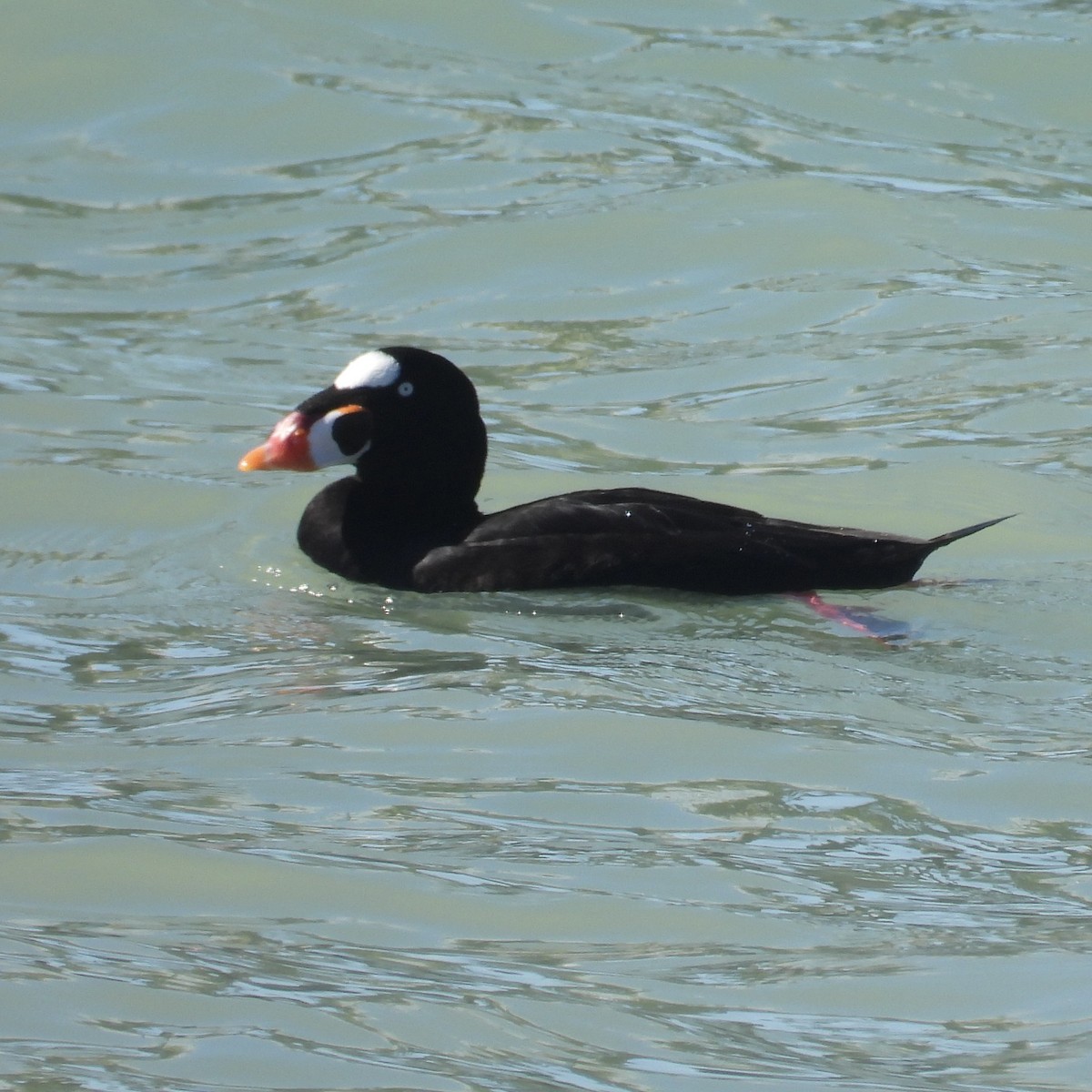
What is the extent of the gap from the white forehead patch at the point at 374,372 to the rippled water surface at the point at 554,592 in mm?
659

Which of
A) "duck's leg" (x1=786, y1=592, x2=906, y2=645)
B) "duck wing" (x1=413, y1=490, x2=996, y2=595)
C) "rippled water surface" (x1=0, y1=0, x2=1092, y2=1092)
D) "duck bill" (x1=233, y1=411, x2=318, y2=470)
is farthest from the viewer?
"duck bill" (x1=233, y1=411, x2=318, y2=470)

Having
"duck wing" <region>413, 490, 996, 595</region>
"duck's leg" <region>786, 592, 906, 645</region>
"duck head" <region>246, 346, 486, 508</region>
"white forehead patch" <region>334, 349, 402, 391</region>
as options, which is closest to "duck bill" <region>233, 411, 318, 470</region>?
"duck head" <region>246, 346, 486, 508</region>

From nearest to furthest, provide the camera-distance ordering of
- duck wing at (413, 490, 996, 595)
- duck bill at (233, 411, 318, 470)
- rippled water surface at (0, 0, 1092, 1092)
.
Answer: rippled water surface at (0, 0, 1092, 1092), duck wing at (413, 490, 996, 595), duck bill at (233, 411, 318, 470)

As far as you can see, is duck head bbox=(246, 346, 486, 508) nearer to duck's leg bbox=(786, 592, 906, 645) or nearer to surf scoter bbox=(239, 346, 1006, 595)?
surf scoter bbox=(239, 346, 1006, 595)

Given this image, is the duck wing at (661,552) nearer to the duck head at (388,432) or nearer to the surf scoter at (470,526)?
the surf scoter at (470,526)

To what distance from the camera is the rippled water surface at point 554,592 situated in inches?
133

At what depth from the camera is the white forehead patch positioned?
6.49 m

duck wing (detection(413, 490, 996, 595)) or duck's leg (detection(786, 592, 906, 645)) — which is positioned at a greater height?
duck wing (detection(413, 490, 996, 595))

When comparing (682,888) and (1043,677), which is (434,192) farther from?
(682,888)

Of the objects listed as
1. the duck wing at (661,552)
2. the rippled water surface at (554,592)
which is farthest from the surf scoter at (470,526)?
the rippled water surface at (554,592)

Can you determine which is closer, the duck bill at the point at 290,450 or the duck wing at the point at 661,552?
the duck wing at the point at 661,552

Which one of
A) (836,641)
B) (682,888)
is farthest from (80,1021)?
(836,641)

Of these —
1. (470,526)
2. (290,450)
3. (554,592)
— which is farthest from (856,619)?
(290,450)

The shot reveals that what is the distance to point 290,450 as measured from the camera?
6.45 m
